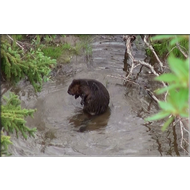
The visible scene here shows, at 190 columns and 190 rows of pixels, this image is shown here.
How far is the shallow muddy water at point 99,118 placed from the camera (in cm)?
410

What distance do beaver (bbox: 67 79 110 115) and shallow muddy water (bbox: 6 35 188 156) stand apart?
109mm

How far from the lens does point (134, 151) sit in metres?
3.96

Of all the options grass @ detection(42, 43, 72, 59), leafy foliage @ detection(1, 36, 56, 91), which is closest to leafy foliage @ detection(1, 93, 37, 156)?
leafy foliage @ detection(1, 36, 56, 91)

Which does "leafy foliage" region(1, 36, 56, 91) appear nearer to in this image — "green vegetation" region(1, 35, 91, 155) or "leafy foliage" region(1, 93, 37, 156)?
"green vegetation" region(1, 35, 91, 155)

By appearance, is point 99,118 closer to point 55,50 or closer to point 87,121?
point 87,121

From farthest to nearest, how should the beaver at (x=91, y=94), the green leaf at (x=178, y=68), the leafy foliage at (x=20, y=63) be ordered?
the beaver at (x=91, y=94) → the leafy foliage at (x=20, y=63) → the green leaf at (x=178, y=68)

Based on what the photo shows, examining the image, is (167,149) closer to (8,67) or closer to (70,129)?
(70,129)

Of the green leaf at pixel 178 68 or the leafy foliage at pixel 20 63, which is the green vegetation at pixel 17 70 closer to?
the leafy foliage at pixel 20 63

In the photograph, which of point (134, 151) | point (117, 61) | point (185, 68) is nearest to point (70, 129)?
point (134, 151)

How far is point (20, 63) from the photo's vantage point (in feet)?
11.6

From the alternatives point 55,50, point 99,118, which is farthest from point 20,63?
point 99,118

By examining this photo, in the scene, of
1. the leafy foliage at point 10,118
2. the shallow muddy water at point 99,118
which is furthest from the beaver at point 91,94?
the leafy foliage at point 10,118

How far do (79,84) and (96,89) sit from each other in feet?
0.81

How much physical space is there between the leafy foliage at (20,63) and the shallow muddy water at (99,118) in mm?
715
